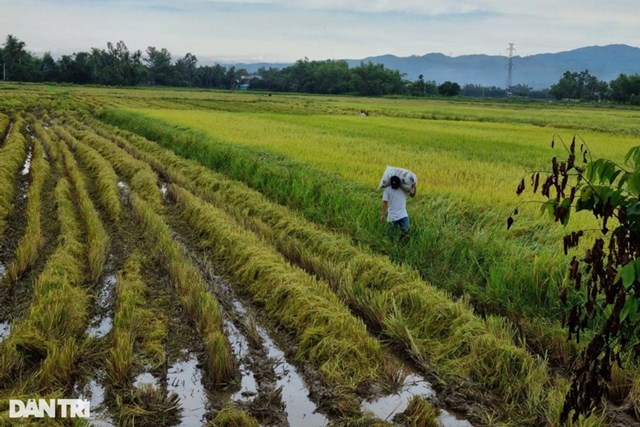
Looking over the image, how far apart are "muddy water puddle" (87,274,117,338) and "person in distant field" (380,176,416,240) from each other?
3.49m

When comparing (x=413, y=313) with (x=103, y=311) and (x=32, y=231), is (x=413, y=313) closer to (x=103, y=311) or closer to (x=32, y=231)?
(x=103, y=311)

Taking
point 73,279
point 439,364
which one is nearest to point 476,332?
point 439,364

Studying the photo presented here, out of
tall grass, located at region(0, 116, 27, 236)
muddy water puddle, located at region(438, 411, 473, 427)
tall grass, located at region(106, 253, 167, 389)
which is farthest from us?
tall grass, located at region(0, 116, 27, 236)

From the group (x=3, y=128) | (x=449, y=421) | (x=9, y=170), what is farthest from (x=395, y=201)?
(x=3, y=128)

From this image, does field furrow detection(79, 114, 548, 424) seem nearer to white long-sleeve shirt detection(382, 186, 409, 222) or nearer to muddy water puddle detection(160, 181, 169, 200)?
white long-sleeve shirt detection(382, 186, 409, 222)

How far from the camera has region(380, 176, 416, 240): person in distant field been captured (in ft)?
21.6

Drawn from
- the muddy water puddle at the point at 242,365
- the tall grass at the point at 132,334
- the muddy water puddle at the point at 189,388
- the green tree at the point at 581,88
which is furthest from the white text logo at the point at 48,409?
the green tree at the point at 581,88

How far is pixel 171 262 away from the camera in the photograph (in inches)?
Result: 241

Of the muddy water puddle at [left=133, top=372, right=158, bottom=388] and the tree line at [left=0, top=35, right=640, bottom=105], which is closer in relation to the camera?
the muddy water puddle at [left=133, top=372, right=158, bottom=388]

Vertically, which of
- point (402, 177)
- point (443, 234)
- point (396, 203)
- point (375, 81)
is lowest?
point (443, 234)

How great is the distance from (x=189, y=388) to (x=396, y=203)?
12.4 ft

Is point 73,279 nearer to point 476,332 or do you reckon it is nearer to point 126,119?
point 476,332

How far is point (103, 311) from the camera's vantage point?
197 inches

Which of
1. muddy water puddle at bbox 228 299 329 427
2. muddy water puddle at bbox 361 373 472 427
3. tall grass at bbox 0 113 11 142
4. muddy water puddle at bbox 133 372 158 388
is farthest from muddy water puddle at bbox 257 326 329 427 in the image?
tall grass at bbox 0 113 11 142
